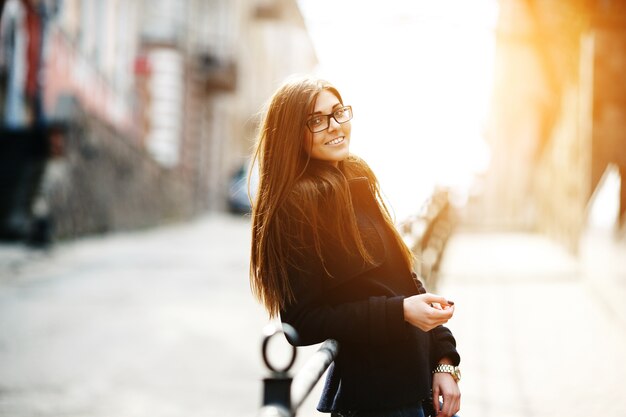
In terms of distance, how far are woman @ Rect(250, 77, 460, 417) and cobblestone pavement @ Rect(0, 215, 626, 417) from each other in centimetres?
263

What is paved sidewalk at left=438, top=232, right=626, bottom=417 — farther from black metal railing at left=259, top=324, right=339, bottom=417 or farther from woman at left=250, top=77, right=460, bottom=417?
black metal railing at left=259, top=324, right=339, bottom=417

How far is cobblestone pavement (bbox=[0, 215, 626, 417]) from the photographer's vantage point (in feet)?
16.5

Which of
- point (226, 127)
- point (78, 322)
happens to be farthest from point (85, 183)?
point (226, 127)

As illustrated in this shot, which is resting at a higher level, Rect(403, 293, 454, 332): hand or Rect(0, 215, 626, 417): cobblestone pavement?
Rect(403, 293, 454, 332): hand

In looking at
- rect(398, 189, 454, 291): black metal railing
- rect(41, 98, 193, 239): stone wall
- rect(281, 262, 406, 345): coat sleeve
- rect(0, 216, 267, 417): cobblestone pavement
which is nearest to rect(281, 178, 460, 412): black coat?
rect(281, 262, 406, 345): coat sleeve

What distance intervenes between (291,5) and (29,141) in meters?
36.1

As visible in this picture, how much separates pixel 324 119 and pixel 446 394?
830mm

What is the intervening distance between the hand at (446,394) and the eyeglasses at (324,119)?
76 cm

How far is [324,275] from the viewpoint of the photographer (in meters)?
1.88

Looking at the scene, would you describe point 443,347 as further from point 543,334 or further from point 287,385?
point 543,334

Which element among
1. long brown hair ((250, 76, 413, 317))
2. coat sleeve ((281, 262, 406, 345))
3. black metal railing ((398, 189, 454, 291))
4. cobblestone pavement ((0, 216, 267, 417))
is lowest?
cobblestone pavement ((0, 216, 267, 417))

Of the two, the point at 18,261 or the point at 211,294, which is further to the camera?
the point at 18,261

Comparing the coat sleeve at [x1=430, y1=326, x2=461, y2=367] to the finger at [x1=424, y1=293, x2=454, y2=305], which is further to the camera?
the coat sleeve at [x1=430, y1=326, x2=461, y2=367]

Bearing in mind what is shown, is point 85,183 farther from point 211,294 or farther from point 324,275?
point 324,275
